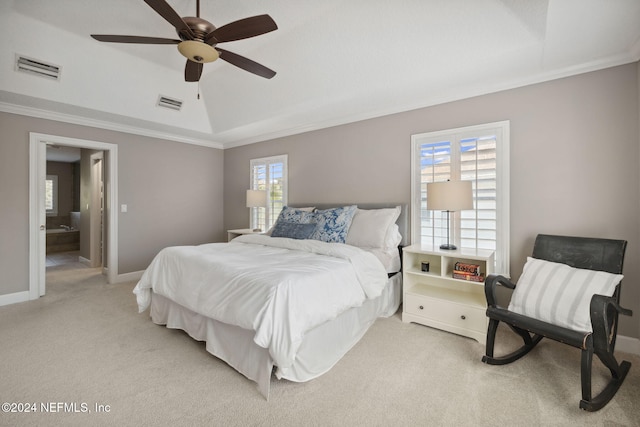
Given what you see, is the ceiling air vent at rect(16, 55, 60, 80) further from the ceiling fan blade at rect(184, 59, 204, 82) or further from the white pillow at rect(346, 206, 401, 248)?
the white pillow at rect(346, 206, 401, 248)

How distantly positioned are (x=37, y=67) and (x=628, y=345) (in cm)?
639

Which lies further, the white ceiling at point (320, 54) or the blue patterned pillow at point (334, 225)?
the blue patterned pillow at point (334, 225)

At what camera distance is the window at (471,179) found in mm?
2857

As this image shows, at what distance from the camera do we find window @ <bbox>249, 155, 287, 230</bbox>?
16.1 feet

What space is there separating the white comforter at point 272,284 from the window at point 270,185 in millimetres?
1866

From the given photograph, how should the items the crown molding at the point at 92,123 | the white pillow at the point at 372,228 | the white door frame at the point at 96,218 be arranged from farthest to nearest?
1. the white door frame at the point at 96,218
2. the crown molding at the point at 92,123
3. the white pillow at the point at 372,228

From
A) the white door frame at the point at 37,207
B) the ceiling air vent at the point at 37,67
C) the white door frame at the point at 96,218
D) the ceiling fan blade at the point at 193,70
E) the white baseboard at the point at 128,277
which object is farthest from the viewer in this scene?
the white door frame at the point at 96,218

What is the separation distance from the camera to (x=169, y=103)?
420 centimetres

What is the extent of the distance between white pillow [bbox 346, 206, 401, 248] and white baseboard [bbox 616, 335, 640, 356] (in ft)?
6.81

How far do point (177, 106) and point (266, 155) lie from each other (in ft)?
5.23

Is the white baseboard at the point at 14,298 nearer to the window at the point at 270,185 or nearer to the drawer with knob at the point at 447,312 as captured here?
the window at the point at 270,185

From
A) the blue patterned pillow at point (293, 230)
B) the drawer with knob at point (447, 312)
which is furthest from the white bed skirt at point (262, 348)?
the blue patterned pillow at point (293, 230)

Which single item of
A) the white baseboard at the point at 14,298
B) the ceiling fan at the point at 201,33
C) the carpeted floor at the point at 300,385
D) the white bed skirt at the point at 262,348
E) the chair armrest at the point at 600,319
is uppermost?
the ceiling fan at the point at 201,33

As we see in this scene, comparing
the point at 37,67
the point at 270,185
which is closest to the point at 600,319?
the point at 270,185
